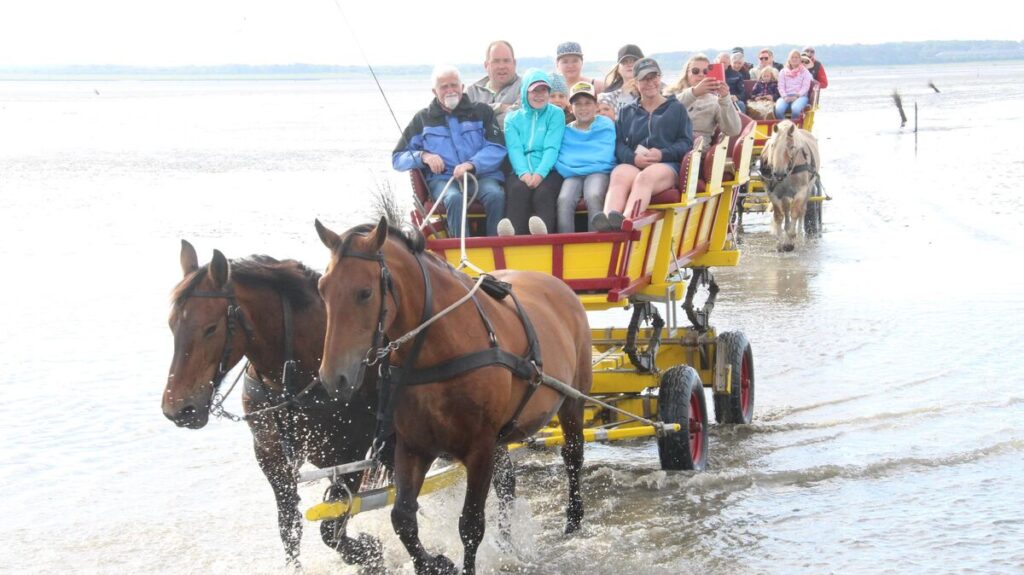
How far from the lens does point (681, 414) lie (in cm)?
772

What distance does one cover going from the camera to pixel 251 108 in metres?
62.2

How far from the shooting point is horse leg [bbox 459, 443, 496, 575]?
5.76m

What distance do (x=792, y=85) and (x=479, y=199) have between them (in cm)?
1353

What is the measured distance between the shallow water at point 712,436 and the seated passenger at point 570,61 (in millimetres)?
2749

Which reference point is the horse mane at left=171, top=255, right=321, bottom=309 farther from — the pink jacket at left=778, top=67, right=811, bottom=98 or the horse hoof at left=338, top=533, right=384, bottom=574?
the pink jacket at left=778, top=67, right=811, bottom=98

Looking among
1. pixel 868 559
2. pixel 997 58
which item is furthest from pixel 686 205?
pixel 997 58

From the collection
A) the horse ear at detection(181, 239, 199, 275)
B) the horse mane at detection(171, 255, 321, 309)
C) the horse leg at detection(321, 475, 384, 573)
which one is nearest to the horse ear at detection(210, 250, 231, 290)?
the horse mane at detection(171, 255, 321, 309)

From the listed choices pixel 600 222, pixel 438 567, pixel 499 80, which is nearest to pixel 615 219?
pixel 600 222

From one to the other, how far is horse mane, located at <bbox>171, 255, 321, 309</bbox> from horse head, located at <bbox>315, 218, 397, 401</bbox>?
650 mm

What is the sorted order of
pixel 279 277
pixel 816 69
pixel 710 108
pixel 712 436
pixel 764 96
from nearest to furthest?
pixel 279 277 < pixel 712 436 < pixel 710 108 < pixel 764 96 < pixel 816 69

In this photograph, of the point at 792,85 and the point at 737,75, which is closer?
the point at 737,75

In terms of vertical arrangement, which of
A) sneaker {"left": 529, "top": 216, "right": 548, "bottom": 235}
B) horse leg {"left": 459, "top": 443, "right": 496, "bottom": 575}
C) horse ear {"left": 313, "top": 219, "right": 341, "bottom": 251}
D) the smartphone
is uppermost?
the smartphone

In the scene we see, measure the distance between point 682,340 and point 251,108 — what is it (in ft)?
182

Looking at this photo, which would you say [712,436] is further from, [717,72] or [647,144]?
[717,72]
